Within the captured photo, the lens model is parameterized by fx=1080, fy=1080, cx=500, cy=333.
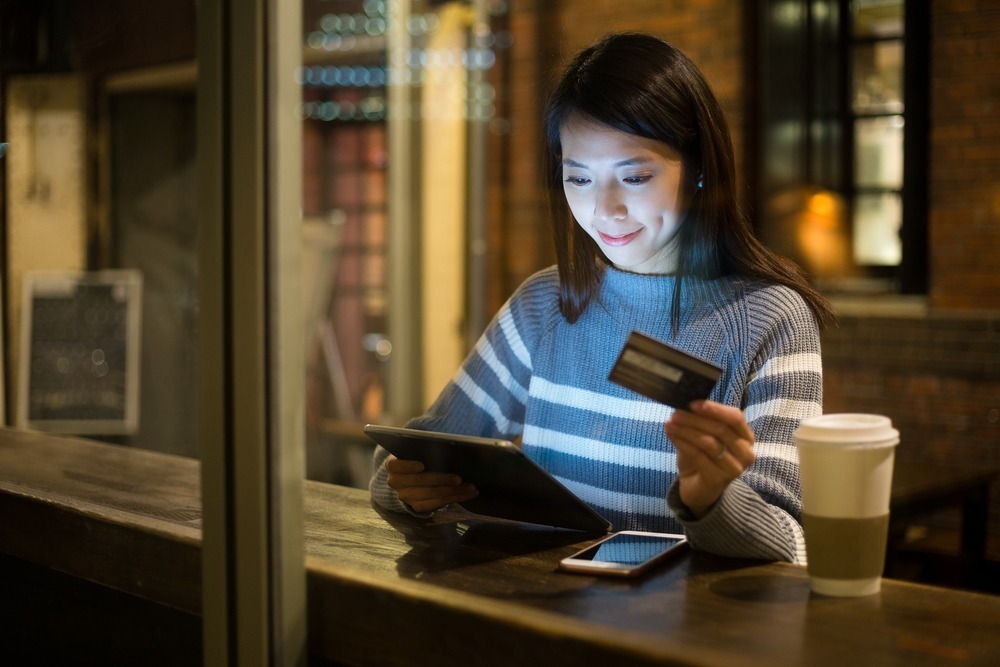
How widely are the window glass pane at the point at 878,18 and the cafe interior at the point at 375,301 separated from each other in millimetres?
13

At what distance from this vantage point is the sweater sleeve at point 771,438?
1.13 meters

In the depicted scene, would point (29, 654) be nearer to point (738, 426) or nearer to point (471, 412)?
point (471, 412)

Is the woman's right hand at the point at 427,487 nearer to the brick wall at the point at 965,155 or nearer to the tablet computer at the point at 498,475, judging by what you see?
the tablet computer at the point at 498,475

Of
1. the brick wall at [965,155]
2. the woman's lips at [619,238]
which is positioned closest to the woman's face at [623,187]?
the woman's lips at [619,238]

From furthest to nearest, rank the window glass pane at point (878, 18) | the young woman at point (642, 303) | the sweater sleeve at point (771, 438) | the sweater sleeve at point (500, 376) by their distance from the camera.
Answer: the window glass pane at point (878, 18)
the sweater sleeve at point (500, 376)
the young woman at point (642, 303)
the sweater sleeve at point (771, 438)

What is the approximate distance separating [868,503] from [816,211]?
385 cm

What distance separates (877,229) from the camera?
4.51 meters

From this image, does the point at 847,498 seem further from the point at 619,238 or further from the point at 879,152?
the point at 879,152

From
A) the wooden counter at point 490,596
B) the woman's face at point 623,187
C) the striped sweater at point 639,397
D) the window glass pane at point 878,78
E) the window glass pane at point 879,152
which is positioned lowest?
the wooden counter at point 490,596

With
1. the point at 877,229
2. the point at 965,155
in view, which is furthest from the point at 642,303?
the point at 877,229

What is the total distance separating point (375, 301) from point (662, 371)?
5.05 meters

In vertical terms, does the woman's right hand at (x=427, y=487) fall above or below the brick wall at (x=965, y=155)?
below

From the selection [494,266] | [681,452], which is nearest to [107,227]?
[494,266]

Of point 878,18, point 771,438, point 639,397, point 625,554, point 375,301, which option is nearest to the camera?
point 625,554
